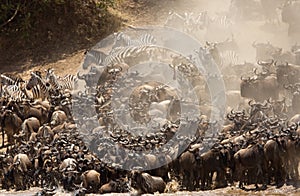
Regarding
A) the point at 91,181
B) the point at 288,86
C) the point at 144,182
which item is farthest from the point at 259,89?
the point at 91,181

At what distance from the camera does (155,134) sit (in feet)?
55.4

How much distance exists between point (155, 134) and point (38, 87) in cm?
817

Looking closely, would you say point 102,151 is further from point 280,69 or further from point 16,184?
point 280,69

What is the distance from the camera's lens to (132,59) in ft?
82.4

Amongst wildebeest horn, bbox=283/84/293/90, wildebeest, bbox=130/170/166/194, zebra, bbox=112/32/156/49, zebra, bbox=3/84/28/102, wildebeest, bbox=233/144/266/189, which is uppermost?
zebra, bbox=112/32/156/49

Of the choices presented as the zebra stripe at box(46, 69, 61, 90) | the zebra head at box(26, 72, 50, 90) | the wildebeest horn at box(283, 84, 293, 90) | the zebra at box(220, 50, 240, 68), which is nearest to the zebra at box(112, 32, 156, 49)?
the zebra at box(220, 50, 240, 68)

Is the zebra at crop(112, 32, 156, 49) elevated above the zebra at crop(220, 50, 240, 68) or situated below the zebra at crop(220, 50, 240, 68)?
above

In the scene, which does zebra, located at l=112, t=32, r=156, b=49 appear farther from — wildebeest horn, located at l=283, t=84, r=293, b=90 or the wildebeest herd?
wildebeest horn, located at l=283, t=84, r=293, b=90

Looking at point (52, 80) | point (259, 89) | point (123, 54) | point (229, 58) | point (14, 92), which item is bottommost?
point (259, 89)

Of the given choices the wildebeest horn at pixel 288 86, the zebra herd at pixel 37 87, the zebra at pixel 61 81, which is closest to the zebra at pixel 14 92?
the zebra herd at pixel 37 87

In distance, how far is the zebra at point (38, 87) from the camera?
77.9 feet

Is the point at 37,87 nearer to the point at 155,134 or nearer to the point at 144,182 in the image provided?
the point at 155,134

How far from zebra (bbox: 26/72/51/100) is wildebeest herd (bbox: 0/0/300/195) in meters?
0.03

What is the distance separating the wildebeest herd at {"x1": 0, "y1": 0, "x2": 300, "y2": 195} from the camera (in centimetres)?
1532
